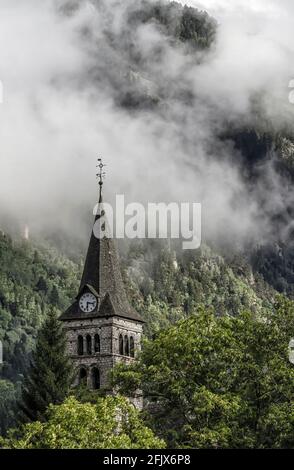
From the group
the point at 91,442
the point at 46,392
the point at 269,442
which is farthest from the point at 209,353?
the point at 46,392

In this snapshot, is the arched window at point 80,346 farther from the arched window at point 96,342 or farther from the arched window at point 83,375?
the arched window at point 83,375

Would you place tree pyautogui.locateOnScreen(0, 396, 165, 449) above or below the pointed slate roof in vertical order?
below

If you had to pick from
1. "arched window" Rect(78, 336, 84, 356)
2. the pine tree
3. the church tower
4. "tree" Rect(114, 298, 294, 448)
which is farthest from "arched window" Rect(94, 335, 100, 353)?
"tree" Rect(114, 298, 294, 448)

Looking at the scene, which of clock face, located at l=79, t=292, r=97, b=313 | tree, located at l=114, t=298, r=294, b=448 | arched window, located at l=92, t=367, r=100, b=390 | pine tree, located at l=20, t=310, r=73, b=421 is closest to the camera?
tree, located at l=114, t=298, r=294, b=448

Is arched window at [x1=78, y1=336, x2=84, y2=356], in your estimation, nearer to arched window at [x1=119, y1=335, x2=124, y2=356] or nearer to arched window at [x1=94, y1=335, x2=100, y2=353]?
arched window at [x1=94, y1=335, x2=100, y2=353]

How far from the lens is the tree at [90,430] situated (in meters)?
63.4

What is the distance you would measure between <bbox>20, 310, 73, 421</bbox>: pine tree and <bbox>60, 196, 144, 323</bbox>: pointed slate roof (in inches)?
710

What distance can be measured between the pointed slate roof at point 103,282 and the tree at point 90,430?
53392 mm

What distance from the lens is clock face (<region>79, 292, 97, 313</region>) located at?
124062 millimetres

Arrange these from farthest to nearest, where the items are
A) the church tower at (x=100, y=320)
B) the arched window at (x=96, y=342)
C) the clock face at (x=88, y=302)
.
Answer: the clock face at (x=88, y=302)
the arched window at (x=96, y=342)
the church tower at (x=100, y=320)

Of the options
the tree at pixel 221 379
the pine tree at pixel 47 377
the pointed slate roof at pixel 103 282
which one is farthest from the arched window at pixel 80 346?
the tree at pixel 221 379

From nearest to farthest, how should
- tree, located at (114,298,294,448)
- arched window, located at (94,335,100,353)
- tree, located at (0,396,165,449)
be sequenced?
tree, located at (0,396,165,449) < tree, located at (114,298,294,448) < arched window, located at (94,335,100,353)
